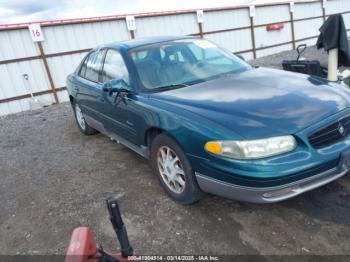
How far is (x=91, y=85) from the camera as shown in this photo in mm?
4258

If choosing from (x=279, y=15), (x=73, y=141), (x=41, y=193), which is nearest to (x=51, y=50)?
(x=73, y=141)

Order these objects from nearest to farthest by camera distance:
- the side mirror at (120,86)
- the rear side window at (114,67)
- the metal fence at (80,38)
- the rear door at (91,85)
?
the side mirror at (120,86) < the rear side window at (114,67) < the rear door at (91,85) < the metal fence at (80,38)

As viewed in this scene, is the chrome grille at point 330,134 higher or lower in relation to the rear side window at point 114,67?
lower

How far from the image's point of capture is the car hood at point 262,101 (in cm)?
229

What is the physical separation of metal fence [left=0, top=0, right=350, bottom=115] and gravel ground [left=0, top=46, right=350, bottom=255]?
6.21m

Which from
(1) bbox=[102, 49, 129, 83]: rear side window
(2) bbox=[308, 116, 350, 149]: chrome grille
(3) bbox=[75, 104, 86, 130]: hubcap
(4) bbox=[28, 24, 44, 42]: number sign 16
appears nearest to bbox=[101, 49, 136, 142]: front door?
(1) bbox=[102, 49, 129, 83]: rear side window

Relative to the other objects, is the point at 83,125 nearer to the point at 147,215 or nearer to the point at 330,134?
the point at 147,215

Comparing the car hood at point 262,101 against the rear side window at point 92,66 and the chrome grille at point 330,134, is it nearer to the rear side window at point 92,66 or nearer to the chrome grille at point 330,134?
the chrome grille at point 330,134

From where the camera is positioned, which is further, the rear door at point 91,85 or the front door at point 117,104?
the rear door at point 91,85

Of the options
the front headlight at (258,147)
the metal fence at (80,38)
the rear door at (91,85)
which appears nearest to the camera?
the front headlight at (258,147)

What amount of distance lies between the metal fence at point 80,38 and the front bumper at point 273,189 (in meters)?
9.21

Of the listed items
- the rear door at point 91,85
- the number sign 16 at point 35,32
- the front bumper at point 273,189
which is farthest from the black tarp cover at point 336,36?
the number sign 16 at point 35,32

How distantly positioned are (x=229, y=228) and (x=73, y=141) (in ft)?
12.2

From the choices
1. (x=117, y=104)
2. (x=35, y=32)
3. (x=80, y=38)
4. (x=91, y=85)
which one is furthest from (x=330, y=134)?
(x=80, y=38)
